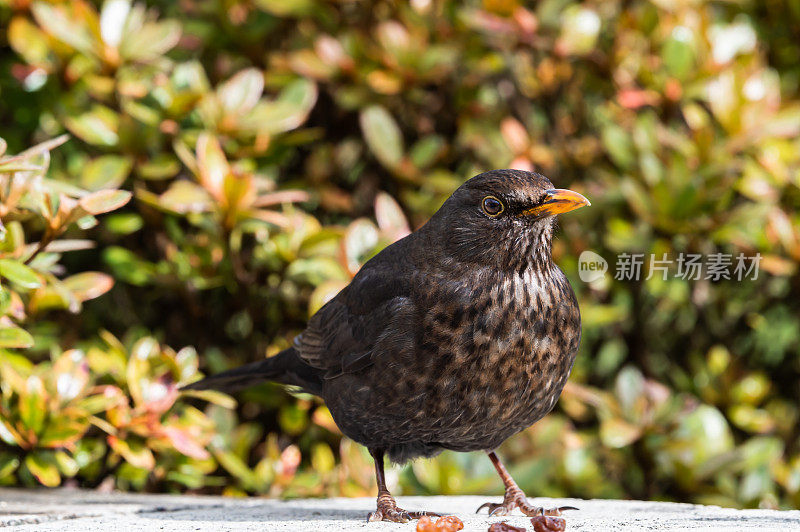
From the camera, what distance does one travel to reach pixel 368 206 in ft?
15.1

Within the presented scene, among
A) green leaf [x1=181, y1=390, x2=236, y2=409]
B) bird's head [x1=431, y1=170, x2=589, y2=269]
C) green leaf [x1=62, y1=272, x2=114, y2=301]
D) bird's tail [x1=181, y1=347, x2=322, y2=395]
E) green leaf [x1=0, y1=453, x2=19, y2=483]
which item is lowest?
green leaf [x1=0, y1=453, x2=19, y2=483]

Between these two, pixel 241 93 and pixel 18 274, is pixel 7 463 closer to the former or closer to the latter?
pixel 18 274

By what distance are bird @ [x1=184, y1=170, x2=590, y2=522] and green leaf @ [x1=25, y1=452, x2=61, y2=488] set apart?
1.04m

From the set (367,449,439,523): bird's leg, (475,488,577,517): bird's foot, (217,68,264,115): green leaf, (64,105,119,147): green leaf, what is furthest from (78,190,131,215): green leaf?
(475,488,577,517): bird's foot

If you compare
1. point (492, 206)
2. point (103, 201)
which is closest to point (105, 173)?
point (103, 201)

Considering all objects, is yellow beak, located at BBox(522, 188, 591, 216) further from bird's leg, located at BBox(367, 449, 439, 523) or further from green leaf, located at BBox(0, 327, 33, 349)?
green leaf, located at BBox(0, 327, 33, 349)

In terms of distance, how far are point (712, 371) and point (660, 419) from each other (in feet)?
2.04

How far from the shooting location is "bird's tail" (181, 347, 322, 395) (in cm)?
346

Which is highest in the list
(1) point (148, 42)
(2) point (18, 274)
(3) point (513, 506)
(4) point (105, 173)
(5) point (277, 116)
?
(1) point (148, 42)

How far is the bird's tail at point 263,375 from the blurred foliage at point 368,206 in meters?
0.06

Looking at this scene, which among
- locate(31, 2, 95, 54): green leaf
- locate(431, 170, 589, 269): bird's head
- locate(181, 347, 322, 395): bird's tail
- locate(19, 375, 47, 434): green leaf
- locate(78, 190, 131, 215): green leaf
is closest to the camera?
locate(431, 170, 589, 269): bird's head

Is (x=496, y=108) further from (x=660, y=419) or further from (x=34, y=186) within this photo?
(x=34, y=186)

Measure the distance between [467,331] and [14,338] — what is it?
1421mm

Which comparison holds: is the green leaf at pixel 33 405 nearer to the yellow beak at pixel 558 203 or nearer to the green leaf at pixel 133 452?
the green leaf at pixel 133 452
